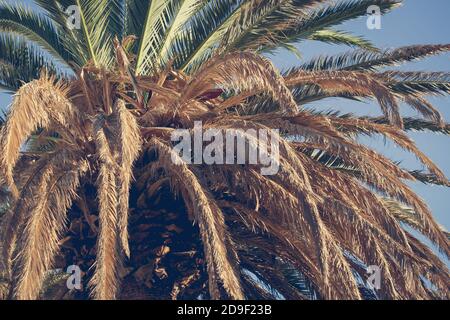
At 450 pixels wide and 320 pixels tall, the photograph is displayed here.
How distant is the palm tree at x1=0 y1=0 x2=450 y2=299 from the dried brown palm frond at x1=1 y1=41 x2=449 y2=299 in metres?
0.02

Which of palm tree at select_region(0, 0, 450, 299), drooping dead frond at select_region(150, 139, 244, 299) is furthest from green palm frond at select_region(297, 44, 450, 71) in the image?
drooping dead frond at select_region(150, 139, 244, 299)

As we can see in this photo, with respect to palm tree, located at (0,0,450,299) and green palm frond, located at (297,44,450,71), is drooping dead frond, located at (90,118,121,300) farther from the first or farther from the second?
green palm frond, located at (297,44,450,71)

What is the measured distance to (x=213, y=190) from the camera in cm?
1320

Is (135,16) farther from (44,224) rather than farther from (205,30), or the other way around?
(44,224)

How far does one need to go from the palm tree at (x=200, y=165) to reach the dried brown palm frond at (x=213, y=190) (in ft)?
0.08

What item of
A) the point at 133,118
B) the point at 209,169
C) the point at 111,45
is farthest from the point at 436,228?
the point at 111,45

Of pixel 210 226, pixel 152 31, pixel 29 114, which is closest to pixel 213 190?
pixel 210 226

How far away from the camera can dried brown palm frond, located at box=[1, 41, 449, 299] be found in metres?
11.1

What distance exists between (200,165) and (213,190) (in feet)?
2.11

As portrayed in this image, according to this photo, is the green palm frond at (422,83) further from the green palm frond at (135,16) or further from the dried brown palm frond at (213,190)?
the green palm frond at (135,16)

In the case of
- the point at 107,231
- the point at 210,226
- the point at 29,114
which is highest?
the point at 29,114

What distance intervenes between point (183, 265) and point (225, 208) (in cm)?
92

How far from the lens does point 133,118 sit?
12.0m

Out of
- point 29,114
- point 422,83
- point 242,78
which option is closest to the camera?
point 29,114
